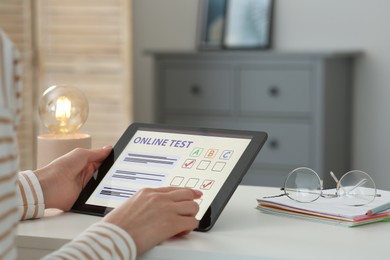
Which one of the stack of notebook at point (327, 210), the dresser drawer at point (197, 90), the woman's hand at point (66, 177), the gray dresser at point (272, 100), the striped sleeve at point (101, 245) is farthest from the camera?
the dresser drawer at point (197, 90)

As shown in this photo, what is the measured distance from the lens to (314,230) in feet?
4.81

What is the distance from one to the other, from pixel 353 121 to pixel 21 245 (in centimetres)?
309

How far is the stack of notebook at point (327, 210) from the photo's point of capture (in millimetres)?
1497

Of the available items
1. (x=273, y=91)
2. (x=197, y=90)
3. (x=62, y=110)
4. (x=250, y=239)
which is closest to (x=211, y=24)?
(x=197, y=90)

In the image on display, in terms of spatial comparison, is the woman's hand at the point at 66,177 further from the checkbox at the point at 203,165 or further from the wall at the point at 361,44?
the wall at the point at 361,44

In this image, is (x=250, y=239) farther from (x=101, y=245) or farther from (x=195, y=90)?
(x=195, y=90)

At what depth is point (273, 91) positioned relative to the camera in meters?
4.02

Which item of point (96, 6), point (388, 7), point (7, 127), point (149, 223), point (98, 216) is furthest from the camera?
point (96, 6)

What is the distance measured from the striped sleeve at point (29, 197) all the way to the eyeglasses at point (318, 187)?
0.49 metres

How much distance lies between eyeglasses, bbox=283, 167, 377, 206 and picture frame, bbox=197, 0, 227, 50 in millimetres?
2820

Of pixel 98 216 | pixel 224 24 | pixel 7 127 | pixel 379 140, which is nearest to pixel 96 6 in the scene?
pixel 224 24

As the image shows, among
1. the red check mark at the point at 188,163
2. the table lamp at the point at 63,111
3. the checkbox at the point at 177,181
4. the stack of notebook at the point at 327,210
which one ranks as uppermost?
the table lamp at the point at 63,111

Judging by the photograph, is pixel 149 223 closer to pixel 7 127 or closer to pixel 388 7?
pixel 7 127

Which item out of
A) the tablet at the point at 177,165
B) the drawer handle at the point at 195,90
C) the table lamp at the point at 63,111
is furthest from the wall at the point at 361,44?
the tablet at the point at 177,165
